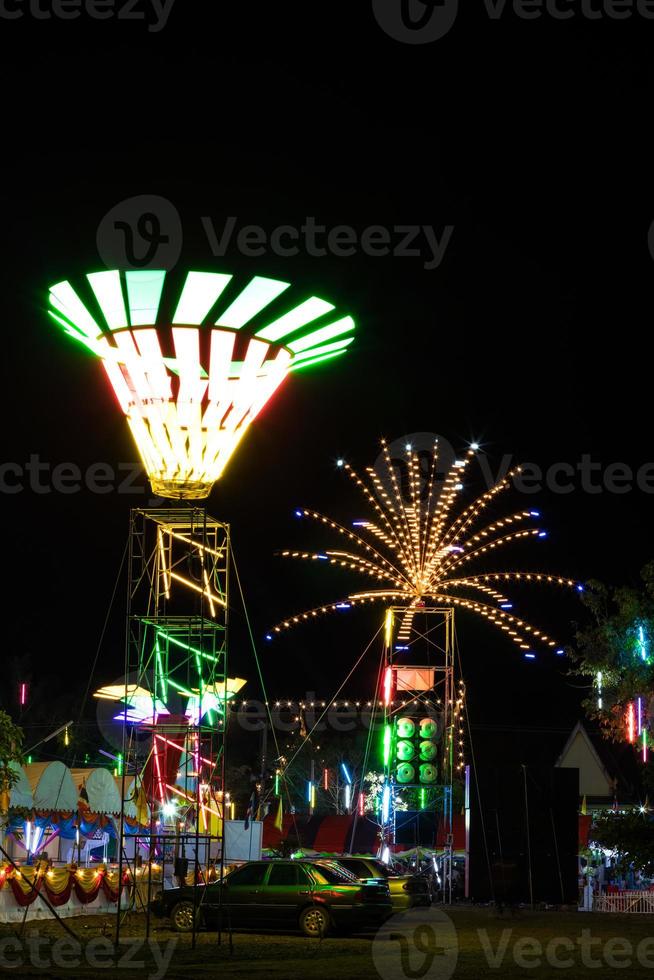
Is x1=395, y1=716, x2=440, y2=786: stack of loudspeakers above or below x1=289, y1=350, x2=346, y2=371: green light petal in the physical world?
below

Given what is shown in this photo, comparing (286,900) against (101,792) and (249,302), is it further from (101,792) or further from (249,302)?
(101,792)

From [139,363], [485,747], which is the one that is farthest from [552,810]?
[139,363]

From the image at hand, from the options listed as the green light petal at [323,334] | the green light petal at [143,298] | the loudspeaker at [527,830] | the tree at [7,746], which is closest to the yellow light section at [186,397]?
the green light petal at [143,298]

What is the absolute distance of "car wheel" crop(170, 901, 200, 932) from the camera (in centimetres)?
2191

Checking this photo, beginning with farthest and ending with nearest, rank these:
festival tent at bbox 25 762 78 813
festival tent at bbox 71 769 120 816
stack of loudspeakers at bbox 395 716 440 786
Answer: festival tent at bbox 71 769 120 816 < stack of loudspeakers at bbox 395 716 440 786 < festival tent at bbox 25 762 78 813

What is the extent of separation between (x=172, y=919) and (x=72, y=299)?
34.6ft

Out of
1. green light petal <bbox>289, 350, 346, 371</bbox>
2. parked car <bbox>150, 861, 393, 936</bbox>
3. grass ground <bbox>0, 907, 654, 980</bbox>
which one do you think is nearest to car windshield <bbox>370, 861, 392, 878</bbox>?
grass ground <bbox>0, 907, 654, 980</bbox>

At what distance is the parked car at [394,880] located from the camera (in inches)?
1030

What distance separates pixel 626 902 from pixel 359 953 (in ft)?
59.6

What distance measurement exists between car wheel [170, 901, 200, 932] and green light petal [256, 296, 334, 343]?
9519 mm

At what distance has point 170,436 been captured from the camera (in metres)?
21.2

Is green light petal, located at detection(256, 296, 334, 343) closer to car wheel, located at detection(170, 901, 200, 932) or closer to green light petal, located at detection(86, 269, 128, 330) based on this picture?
green light petal, located at detection(86, 269, 128, 330)

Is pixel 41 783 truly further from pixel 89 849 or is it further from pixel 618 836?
pixel 618 836

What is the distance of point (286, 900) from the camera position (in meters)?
21.8
